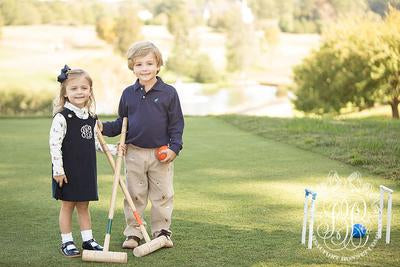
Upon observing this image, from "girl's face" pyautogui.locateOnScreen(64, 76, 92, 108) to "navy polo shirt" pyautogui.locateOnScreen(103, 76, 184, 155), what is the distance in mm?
332

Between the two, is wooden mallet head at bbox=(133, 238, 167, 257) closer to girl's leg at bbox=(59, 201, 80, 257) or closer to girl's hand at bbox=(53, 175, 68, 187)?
girl's leg at bbox=(59, 201, 80, 257)

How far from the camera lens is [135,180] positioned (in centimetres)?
469

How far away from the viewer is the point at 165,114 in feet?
15.3

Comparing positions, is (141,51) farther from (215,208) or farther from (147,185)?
(215,208)

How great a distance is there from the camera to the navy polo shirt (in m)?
4.61

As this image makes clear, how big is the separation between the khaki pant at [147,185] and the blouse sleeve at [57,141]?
51 cm

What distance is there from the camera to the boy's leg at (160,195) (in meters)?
4.69

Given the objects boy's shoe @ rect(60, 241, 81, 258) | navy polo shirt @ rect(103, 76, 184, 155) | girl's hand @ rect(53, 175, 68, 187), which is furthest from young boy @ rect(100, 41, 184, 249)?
girl's hand @ rect(53, 175, 68, 187)

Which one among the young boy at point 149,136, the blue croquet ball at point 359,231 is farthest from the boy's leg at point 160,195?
the blue croquet ball at point 359,231

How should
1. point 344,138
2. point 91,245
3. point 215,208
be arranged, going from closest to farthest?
point 91,245 < point 215,208 < point 344,138

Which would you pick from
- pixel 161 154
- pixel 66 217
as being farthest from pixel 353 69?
pixel 66 217

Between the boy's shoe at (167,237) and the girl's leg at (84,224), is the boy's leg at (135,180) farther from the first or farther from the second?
the girl's leg at (84,224)

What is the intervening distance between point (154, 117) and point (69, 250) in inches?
40.0

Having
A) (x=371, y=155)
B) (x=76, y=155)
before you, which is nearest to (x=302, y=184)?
(x=371, y=155)
